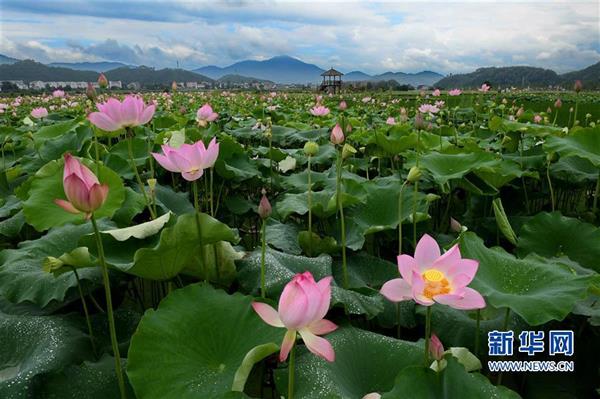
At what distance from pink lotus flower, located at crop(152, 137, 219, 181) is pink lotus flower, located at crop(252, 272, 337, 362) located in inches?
22.0

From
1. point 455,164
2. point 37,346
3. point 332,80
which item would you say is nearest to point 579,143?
point 455,164

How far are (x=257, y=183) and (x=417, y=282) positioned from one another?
6.42ft

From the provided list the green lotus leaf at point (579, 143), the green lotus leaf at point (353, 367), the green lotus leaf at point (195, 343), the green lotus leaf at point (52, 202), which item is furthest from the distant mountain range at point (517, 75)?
the green lotus leaf at point (195, 343)

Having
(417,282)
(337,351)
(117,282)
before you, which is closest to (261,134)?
(117,282)

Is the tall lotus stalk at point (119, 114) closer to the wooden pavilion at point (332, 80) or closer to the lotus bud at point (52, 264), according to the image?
the lotus bud at point (52, 264)

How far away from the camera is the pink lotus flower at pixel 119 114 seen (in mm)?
1408

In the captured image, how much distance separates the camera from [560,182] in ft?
8.75

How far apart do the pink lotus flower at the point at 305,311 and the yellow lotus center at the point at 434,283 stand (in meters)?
0.20

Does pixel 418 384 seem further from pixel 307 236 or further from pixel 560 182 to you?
pixel 560 182

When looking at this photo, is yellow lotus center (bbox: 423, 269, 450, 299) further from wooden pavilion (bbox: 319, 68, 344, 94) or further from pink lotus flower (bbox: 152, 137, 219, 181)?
wooden pavilion (bbox: 319, 68, 344, 94)

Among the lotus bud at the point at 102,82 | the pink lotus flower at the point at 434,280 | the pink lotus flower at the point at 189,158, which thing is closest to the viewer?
the pink lotus flower at the point at 434,280

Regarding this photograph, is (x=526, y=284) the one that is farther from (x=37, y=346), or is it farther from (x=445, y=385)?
(x=37, y=346)

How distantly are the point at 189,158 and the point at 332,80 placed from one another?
73.4ft

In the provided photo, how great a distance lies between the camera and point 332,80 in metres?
22.8
